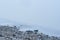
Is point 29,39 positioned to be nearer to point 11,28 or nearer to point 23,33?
point 23,33

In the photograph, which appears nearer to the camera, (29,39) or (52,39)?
(29,39)

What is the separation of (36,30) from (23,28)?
0.69 m

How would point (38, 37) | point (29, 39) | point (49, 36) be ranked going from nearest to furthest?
point (29, 39) < point (38, 37) < point (49, 36)

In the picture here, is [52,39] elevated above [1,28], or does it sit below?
below

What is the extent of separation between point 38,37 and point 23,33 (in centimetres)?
83

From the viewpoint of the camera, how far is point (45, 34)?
11.6 metres

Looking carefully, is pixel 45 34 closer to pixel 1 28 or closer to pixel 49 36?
pixel 49 36

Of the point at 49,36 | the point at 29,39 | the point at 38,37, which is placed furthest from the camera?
the point at 49,36

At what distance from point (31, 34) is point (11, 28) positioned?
134cm

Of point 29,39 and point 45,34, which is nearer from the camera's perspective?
point 29,39

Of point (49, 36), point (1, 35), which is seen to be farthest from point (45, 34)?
point (1, 35)

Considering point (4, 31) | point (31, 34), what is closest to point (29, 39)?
point (31, 34)

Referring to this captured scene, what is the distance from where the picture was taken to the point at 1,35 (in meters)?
10.3

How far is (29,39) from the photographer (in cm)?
998
